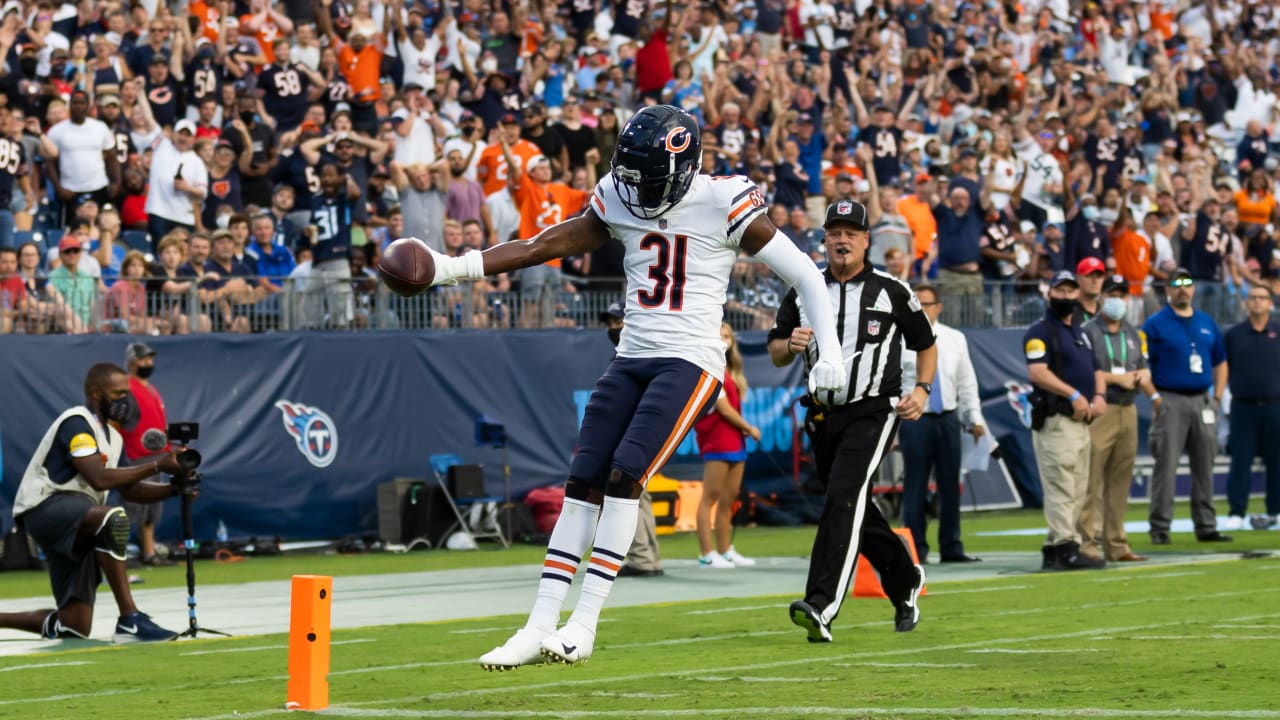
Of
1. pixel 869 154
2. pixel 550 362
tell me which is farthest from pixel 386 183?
pixel 869 154

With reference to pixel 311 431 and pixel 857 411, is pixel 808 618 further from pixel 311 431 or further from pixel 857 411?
pixel 311 431

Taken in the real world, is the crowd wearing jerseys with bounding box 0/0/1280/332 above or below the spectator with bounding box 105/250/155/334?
above

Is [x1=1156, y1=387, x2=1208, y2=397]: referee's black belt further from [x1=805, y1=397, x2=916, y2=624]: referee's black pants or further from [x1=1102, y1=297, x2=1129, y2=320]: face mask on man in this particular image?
[x1=805, y1=397, x2=916, y2=624]: referee's black pants

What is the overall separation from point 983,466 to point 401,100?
824 centimetres

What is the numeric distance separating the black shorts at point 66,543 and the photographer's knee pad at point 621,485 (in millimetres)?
4522

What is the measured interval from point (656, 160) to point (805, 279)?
86 centimetres

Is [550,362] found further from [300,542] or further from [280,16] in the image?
[280,16]

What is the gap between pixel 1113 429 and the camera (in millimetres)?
15344

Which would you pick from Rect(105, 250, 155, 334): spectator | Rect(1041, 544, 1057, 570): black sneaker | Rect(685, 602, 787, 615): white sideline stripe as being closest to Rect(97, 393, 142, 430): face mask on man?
Rect(685, 602, 787, 615): white sideline stripe

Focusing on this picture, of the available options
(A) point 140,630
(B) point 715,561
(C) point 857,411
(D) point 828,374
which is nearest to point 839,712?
(D) point 828,374

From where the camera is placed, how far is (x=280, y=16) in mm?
23250

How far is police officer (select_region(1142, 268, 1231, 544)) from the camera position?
56.1ft

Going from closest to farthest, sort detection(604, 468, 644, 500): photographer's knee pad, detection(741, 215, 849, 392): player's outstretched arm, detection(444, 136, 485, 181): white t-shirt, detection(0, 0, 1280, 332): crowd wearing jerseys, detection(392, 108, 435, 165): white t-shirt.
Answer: detection(604, 468, 644, 500): photographer's knee pad < detection(741, 215, 849, 392): player's outstretched arm < detection(0, 0, 1280, 332): crowd wearing jerseys < detection(444, 136, 485, 181): white t-shirt < detection(392, 108, 435, 165): white t-shirt

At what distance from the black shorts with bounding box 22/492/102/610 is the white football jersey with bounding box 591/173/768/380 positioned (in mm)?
4507
